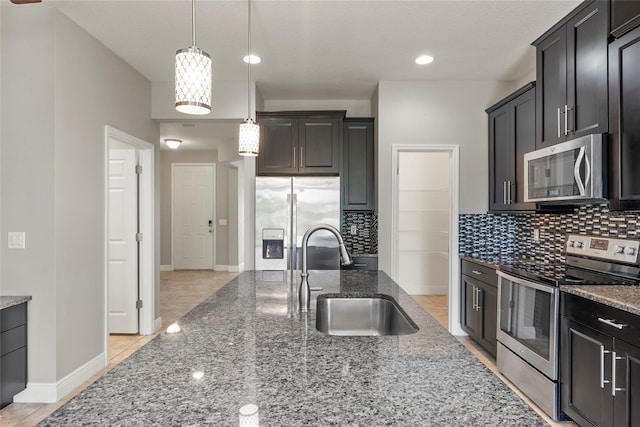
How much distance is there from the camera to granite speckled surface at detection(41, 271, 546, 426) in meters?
0.76

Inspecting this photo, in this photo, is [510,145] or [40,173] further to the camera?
[510,145]

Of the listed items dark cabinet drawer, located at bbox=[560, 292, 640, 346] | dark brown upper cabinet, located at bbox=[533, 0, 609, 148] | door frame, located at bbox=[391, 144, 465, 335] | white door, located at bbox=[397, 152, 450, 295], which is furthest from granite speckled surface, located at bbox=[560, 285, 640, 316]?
white door, located at bbox=[397, 152, 450, 295]

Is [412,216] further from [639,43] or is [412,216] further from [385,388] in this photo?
[385,388]

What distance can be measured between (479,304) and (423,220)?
9.18 feet

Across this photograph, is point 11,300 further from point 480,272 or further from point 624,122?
point 624,122

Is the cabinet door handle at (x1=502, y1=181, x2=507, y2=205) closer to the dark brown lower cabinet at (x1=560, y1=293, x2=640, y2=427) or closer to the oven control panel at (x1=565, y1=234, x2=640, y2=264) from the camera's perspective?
the oven control panel at (x1=565, y1=234, x2=640, y2=264)

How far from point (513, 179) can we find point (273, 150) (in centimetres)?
233

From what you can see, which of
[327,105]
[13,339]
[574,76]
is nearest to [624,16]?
[574,76]

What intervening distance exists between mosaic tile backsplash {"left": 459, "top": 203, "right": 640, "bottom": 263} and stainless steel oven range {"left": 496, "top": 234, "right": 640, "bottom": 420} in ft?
0.50

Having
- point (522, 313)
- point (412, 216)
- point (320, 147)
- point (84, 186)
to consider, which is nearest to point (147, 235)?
point (84, 186)

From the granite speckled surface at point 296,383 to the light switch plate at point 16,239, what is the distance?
6.41ft

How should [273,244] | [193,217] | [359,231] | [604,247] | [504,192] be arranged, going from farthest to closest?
[193,217], [359,231], [273,244], [504,192], [604,247]

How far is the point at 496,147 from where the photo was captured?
3.70 meters

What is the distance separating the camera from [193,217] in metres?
Result: 8.09
